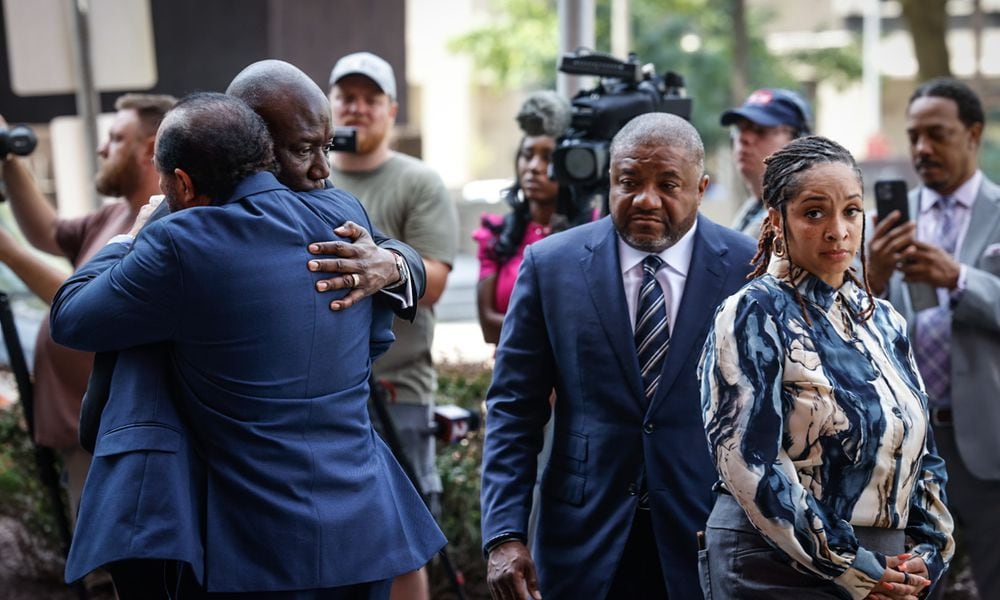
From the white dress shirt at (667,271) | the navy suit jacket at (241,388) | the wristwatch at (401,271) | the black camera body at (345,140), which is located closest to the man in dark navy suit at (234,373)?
the navy suit jacket at (241,388)

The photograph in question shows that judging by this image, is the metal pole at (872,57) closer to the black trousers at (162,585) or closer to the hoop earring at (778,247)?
the hoop earring at (778,247)

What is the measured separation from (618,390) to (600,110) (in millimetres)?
1231

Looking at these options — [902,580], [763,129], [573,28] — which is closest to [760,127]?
[763,129]

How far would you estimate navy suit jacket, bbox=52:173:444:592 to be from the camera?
2.57 meters

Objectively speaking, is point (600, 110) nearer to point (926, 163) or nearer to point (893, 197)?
point (893, 197)

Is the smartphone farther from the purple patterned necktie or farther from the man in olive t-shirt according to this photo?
the man in olive t-shirt

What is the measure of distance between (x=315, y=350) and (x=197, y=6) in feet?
18.0

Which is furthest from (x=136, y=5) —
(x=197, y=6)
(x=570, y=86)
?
(x=570, y=86)

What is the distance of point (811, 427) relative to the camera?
262cm

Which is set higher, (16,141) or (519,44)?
(519,44)

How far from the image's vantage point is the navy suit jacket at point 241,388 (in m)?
2.57

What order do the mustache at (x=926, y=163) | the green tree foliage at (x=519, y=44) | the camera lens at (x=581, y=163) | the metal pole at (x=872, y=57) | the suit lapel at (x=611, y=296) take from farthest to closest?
the metal pole at (x=872, y=57)
the green tree foliage at (x=519, y=44)
the mustache at (x=926, y=163)
the camera lens at (x=581, y=163)
the suit lapel at (x=611, y=296)

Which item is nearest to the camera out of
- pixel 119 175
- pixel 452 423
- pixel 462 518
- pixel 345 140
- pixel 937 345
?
pixel 345 140

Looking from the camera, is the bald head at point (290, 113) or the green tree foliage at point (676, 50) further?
the green tree foliage at point (676, 50)
